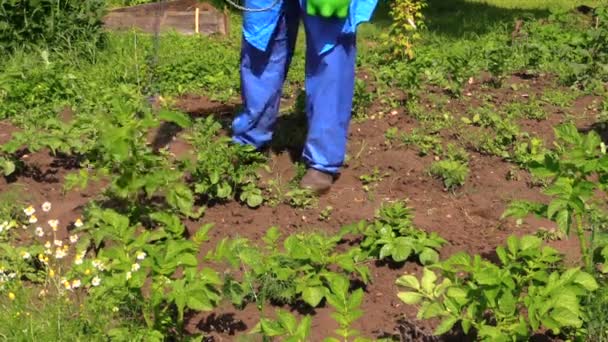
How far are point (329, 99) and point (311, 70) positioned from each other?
17cm

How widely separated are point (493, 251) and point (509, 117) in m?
1.85

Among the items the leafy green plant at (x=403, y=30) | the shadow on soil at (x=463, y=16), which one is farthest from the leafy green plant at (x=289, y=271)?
the shadow on soil at (x=463, y=16)

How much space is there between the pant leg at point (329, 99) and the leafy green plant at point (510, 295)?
1.49m

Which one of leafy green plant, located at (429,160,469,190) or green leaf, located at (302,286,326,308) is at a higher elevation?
green leaf, located at (302,286,326,308)

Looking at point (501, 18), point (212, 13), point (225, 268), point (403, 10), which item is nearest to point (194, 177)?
point (225, 268)

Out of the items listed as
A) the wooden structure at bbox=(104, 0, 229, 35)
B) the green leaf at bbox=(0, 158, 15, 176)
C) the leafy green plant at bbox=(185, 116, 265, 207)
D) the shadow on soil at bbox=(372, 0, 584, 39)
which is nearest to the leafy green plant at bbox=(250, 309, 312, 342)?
the leafy green plant at bbox=(185, 116, 265, 207)

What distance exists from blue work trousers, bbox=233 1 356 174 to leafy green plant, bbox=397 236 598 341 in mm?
1498

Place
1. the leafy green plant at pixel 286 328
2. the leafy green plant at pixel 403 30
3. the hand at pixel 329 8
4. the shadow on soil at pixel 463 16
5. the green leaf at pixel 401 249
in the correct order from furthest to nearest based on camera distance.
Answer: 1. the shadow on soil at pixel 463 16
2. the leafy green plant at pixel 403 30
3. the hand at pixel 329 8
4. the green leaf at pixel 401 249
5. the leafy green plant at pixel 286 328

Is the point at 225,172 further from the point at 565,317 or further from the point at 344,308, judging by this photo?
the point at 565,317

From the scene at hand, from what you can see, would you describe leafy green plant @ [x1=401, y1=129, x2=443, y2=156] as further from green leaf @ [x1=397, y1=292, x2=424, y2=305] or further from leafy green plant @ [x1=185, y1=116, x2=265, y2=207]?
green leaf @ [x1=397, y1=292, x2=424, y2=305]

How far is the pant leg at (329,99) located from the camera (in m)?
4.72

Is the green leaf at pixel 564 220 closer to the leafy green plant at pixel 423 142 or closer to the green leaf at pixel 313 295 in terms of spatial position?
the green leaf at pixel 313 295

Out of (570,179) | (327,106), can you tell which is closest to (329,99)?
(327,106)

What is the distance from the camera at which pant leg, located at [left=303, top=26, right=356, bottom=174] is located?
15.5 feet
